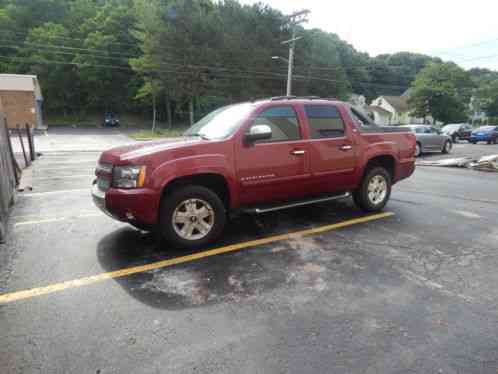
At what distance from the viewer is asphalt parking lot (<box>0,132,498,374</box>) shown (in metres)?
2.08

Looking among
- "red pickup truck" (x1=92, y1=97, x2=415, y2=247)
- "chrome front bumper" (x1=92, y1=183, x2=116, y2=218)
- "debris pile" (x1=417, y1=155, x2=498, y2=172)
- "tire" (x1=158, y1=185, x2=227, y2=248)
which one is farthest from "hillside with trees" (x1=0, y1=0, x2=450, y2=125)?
"tire" (x1=158, y1=185, x2=227, y2=248)

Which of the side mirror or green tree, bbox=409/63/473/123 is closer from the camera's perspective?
the side mirror

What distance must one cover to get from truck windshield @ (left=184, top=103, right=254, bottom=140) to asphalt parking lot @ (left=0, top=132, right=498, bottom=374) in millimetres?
1434

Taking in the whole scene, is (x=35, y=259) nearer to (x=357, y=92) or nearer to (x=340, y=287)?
(x=340, y=287)

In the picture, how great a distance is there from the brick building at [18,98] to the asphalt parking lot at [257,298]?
1261 inches

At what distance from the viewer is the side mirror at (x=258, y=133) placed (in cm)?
381

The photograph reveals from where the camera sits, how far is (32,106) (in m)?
30.3

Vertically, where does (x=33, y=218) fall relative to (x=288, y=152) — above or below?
below

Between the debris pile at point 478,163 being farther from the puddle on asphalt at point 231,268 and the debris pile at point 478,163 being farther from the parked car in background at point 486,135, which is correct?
the parked car in background at point 486,135

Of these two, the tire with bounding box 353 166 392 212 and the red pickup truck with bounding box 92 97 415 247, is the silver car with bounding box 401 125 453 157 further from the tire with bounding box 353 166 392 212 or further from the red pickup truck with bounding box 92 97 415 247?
the red pickup truck with bounding box 92 97 415 247

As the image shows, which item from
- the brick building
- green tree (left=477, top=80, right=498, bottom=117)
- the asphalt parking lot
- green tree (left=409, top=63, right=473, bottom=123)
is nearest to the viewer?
the asphalt parking lot

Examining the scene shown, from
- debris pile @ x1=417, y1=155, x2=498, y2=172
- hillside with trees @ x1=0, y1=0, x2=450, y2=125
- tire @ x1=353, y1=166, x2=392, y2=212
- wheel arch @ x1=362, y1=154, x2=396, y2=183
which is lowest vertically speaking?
debris pile @ x1=417, y1=155, x2=498, y2=172

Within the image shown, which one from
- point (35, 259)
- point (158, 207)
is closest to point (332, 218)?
point (158, 207)

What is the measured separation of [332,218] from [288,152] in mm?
1552
